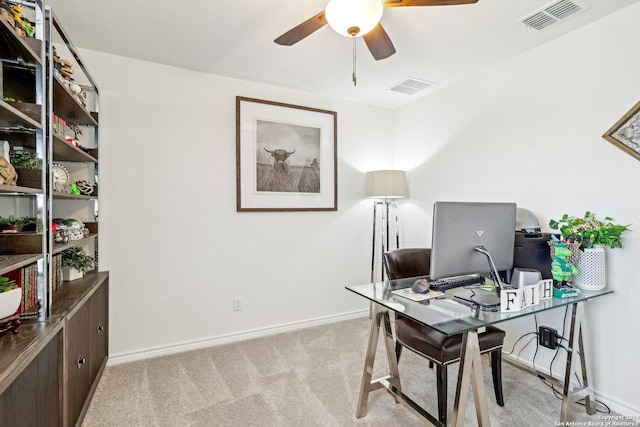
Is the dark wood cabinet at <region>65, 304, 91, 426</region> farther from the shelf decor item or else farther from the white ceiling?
the white ceiling

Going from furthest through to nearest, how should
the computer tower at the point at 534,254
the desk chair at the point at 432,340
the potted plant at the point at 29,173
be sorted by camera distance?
the computer tower at the point at 534,254 → the desk chair at the point at 432,340 → the potted plant at the point at 29,173

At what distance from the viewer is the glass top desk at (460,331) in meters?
1.39

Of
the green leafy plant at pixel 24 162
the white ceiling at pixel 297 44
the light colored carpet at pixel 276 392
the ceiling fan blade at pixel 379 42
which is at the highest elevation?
the white ceiling at pixel 297 44

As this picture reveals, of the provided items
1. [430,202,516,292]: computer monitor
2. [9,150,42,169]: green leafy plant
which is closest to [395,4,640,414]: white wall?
[430,202,516,292]: computer monitor

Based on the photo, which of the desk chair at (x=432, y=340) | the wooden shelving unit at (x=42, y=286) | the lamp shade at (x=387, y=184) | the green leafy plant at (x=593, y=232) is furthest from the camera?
the lamp shade at (x=387, y=184)

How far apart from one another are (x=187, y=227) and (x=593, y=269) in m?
2.92

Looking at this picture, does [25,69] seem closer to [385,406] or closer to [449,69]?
[385,406]

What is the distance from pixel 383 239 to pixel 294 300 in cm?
119

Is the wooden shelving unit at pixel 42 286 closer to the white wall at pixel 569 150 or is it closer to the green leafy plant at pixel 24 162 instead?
the green leafy plant at pixel 24 162

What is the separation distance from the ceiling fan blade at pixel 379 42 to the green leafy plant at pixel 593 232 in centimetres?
151

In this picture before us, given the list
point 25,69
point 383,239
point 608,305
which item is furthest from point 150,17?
point 608,305

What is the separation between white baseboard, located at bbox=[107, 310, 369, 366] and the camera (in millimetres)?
2555

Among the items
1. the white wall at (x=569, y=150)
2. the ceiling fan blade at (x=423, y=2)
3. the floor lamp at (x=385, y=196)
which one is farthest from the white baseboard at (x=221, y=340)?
the ceiling fan blade at (x=423, y=2)

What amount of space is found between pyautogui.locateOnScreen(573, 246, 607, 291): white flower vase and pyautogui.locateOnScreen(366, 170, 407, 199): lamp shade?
169 centimetres
